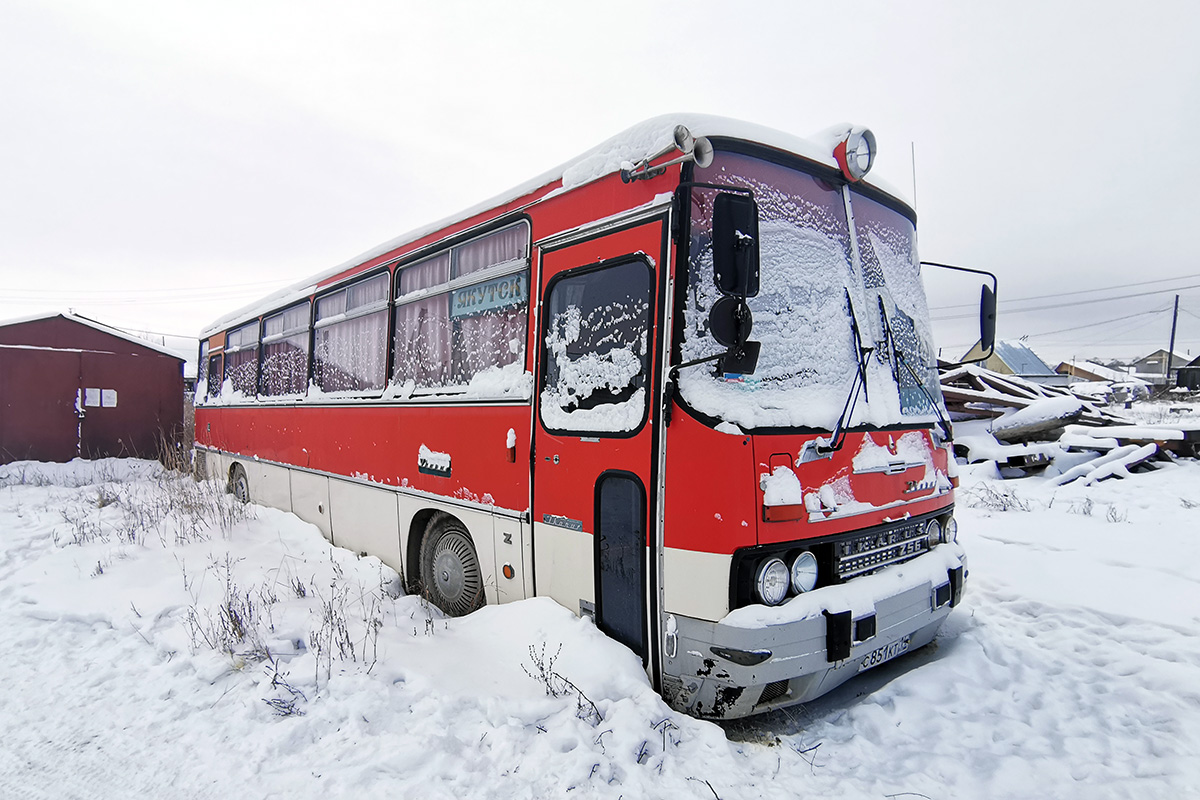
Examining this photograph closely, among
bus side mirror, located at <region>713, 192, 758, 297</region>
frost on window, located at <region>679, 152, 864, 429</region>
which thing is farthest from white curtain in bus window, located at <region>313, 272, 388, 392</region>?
bus side mirror, located at <region>713, 192, 758, 297</region>

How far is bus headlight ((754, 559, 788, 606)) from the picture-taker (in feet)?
10.2

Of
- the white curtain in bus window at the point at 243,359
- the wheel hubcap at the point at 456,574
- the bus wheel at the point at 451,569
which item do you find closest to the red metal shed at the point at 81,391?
the white curtain in bus window at the point at 243,359

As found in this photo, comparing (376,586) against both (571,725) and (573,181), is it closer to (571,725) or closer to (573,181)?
(571,725)

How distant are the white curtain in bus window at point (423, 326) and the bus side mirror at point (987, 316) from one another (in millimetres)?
3993

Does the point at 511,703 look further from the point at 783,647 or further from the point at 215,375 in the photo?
the point at 215,375

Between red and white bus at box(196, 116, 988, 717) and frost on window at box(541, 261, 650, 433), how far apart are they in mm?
16

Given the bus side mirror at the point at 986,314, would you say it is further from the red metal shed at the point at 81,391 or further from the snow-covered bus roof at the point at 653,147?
the red metal shed at the point at 81,391

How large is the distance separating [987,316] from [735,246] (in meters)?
2.81

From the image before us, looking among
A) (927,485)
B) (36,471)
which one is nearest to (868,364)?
(927,485)

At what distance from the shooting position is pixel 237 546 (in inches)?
261

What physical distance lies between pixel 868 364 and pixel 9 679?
212 inches

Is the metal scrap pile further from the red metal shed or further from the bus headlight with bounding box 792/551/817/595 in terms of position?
the red metal shed

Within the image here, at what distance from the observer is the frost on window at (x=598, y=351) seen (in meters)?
3.47

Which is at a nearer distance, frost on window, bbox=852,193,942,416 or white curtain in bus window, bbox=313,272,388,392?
frost on window, bbox=852,193,942,416
